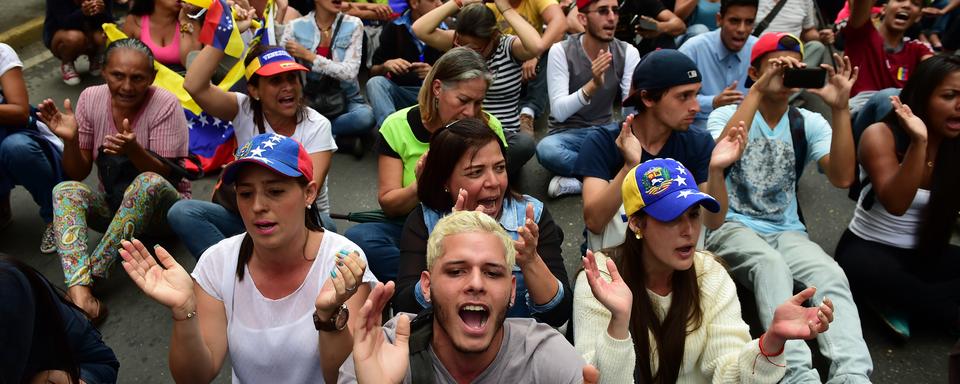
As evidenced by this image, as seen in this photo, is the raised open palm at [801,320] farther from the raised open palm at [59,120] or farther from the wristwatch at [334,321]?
the raised open palm at [59,120]

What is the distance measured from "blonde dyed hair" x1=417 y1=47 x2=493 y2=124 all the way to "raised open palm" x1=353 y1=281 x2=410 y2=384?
6.18 feet

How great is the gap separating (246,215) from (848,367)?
2623 millimetres

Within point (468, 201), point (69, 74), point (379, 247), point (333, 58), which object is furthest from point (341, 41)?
point (468, 201)

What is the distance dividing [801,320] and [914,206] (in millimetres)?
1780

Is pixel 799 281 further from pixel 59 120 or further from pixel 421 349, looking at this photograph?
pixel 59 120

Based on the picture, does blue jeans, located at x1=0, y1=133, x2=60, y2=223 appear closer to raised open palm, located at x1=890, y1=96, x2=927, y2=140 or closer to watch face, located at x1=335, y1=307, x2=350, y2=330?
watch face, located at x1=335, y1=307, x2=350, y2=330

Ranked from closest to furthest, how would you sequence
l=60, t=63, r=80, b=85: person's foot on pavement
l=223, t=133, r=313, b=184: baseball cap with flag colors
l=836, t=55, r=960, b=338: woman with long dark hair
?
l=223, t=133, r=313, b=184: baseball cap with flag colors
l=836, t=55, r=960, b=338: woman with long dark hair
l=60, t=63, r=80, b=85: person's foot on pavement

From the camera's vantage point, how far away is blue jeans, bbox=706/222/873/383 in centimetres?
344

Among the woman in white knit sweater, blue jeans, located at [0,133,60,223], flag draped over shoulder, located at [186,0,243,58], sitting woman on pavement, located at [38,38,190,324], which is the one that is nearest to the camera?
the woman in white knit sweater

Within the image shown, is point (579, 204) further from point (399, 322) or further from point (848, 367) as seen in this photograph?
point (399, 322)

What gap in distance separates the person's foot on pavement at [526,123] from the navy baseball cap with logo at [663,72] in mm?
1908

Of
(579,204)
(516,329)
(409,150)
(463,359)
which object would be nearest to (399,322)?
(463,359)

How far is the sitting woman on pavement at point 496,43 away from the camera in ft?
17.3

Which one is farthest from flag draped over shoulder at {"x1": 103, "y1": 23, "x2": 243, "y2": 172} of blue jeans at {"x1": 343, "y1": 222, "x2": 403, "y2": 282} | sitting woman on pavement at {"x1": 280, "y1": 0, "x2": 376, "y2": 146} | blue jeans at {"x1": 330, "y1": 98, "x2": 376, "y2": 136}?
blue jeans at {"x1": 343, "y1": 222, "x2": 403, "y2": 282}
